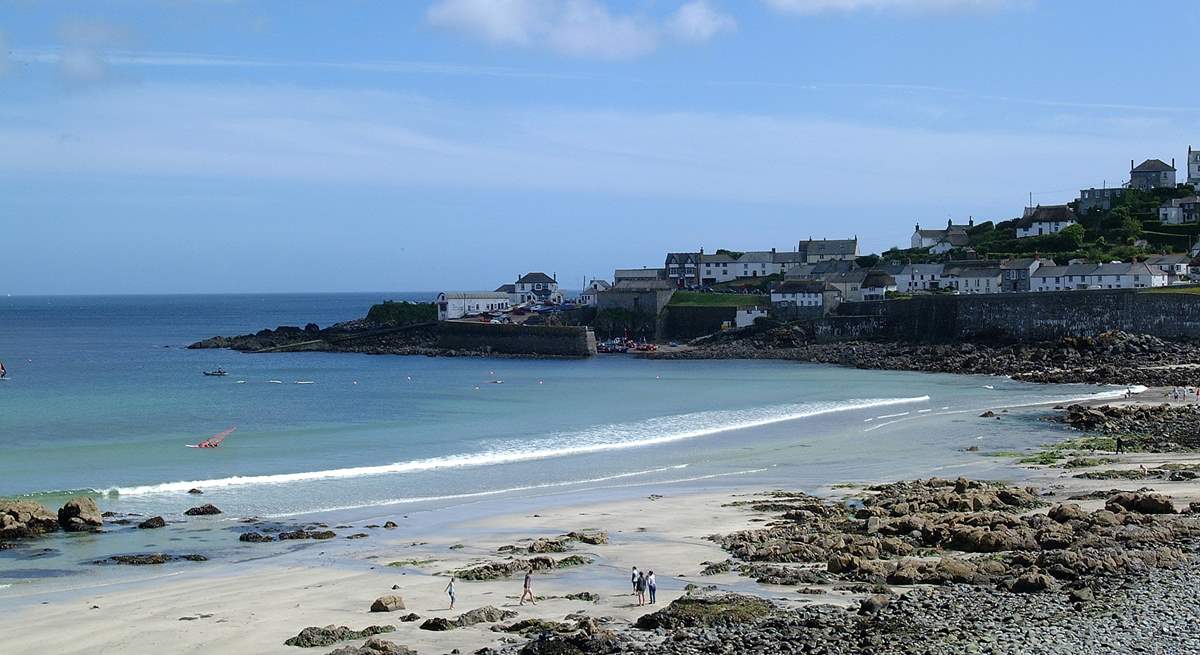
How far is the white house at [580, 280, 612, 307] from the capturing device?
8968 cm

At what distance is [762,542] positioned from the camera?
18.8 metres

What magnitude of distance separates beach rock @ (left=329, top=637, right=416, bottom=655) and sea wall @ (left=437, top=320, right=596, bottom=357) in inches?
2378

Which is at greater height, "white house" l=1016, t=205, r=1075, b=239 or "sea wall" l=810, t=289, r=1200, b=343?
"white house" l=1016, t=205, r=1075, b=239

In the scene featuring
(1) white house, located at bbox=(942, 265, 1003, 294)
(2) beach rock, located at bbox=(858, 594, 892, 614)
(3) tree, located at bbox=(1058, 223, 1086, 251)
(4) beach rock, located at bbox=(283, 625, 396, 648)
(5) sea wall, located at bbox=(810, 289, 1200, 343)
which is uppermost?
(3) tree, located at bbox=(1058, 223, 1086, 251)

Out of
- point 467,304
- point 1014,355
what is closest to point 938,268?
point 1014,355

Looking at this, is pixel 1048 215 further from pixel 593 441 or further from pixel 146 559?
pixel 146 559

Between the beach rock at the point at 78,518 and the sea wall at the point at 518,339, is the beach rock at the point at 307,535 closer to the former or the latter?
the beach rock at the point at 78,518

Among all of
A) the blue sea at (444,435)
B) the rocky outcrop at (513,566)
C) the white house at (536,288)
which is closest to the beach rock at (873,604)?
the rocky outcrop at (513,566)

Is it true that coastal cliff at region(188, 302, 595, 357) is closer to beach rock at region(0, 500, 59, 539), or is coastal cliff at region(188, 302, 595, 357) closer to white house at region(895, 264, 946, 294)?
white house at region(895, 264, 946, 294)

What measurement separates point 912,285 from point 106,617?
72895 millimetres

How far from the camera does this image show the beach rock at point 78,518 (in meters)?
20.8

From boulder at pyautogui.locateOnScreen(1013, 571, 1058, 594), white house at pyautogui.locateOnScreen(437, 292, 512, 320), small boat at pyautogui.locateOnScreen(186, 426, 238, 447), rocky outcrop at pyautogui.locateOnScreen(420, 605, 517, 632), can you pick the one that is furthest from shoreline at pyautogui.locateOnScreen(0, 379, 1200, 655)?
white house at pyautogui.locateOnScreen(437, 292, 512, 320)

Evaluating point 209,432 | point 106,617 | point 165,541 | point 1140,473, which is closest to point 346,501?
point 165,541

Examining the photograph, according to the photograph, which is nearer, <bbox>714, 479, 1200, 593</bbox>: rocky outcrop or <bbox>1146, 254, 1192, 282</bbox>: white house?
<bbox>714, 479, 1200, 593</bbox>: rocky outcrop
